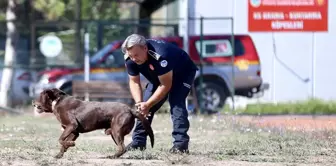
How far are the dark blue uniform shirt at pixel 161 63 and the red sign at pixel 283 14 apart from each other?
10.8 meters

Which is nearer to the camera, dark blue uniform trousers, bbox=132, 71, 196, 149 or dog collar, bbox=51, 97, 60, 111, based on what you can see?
dog collar, bbox=51, 97, 60, 111

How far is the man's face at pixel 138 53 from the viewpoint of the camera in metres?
9.08

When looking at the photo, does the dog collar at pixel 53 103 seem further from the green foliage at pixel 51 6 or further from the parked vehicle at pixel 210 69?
the green foliage at pixel 51 6

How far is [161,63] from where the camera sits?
30.3 ft

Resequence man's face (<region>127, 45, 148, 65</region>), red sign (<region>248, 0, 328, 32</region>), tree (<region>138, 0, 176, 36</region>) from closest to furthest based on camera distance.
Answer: man's face (<region>127, 45, 148, 65</region>)
red sign (<region>248, 0, 328, 32</region>)
tree (<region>138, 0, 176, 36</region>)

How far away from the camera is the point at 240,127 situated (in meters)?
14.3

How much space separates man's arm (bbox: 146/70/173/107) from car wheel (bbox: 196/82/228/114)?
418 inches

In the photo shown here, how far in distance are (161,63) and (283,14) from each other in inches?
454

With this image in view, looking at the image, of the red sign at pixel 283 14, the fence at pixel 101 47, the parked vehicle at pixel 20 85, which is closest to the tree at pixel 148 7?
the fence at pixel 101 47

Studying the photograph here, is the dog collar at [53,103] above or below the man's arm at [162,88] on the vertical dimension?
below

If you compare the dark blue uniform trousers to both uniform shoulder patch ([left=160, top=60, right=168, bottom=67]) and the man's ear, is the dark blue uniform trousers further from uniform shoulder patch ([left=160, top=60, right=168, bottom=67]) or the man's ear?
the man's ear

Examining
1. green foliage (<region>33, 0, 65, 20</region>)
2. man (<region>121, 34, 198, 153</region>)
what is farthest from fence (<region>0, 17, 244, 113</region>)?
man (<region>121, 34, 198, 153</region>)

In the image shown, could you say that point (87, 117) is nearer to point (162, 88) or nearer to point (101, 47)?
point (162, 88)

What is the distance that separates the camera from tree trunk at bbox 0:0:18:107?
20547 mm
